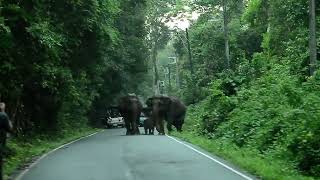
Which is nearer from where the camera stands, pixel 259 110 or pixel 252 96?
pixel 259 110

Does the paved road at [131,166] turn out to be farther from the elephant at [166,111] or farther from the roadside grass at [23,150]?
the elephant at [166,111]

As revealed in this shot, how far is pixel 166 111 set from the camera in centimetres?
3797

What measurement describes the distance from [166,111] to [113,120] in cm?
2251

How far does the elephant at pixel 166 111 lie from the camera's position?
36156 mm

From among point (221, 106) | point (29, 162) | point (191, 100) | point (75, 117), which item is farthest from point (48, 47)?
point (191, 100)

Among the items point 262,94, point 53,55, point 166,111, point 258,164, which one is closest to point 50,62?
point 53,55

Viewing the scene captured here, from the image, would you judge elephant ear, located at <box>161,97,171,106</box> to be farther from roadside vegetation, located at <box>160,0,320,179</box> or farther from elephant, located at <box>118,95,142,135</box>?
roadside vegetation, located at <box>160,0,320,179</box>

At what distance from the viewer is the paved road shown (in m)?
14.0

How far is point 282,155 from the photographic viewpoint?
57.0 ft

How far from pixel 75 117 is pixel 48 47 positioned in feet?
77.5

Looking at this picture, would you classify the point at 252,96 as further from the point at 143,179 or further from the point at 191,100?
the point at 191,100

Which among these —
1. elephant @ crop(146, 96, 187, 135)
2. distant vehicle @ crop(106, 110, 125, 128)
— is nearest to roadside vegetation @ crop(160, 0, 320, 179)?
elephant @ crop(146, 96, 187, 135)

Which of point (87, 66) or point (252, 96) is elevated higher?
point (87, 66)

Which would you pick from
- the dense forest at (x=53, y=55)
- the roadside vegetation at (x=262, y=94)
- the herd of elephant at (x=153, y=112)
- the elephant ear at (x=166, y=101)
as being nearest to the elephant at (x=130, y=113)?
the herd of elephant at (x=153, y=112)
